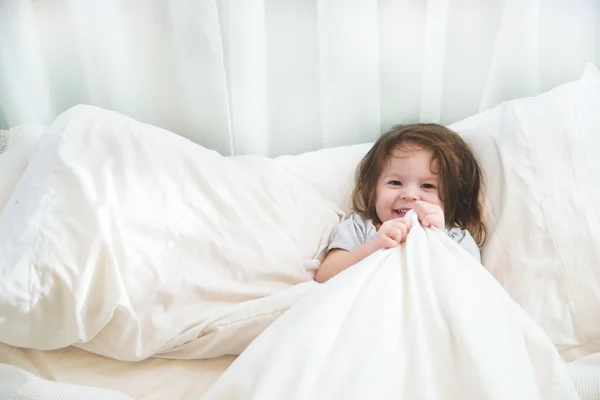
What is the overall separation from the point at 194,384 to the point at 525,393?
1.49ft

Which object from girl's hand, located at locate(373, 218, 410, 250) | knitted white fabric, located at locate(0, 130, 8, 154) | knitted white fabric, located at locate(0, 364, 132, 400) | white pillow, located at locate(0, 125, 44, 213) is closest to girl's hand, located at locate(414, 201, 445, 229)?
girl's hand, located at locate(373, 218, 410, 250)

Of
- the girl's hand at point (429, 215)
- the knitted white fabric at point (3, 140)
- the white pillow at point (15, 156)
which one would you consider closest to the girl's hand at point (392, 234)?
the girl's hand at point (429, 215)

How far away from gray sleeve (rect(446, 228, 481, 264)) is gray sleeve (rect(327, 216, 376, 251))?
6.3 inches

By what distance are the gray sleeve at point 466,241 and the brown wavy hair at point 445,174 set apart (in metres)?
0.04

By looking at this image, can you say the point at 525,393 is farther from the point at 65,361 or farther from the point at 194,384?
the point at 65,361

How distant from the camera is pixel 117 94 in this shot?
1.25 metres

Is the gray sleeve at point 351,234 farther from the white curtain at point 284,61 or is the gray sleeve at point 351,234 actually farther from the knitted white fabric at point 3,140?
the knitted white fabric at point 3,140

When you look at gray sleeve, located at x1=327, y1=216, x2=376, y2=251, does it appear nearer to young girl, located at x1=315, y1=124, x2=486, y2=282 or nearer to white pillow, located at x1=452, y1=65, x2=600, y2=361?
young girl, located at x1=315, y1=124, x2=486, y2=282

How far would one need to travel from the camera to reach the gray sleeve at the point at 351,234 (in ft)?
3.40

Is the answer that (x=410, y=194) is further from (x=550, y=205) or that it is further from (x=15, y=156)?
(x=15, y=156)

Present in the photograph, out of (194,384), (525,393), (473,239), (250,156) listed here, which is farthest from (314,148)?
(525,393)

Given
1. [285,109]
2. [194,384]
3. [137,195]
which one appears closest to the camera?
[194,384]

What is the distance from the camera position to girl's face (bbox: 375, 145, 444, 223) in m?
1.10

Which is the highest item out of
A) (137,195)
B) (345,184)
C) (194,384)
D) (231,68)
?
(231,68)
